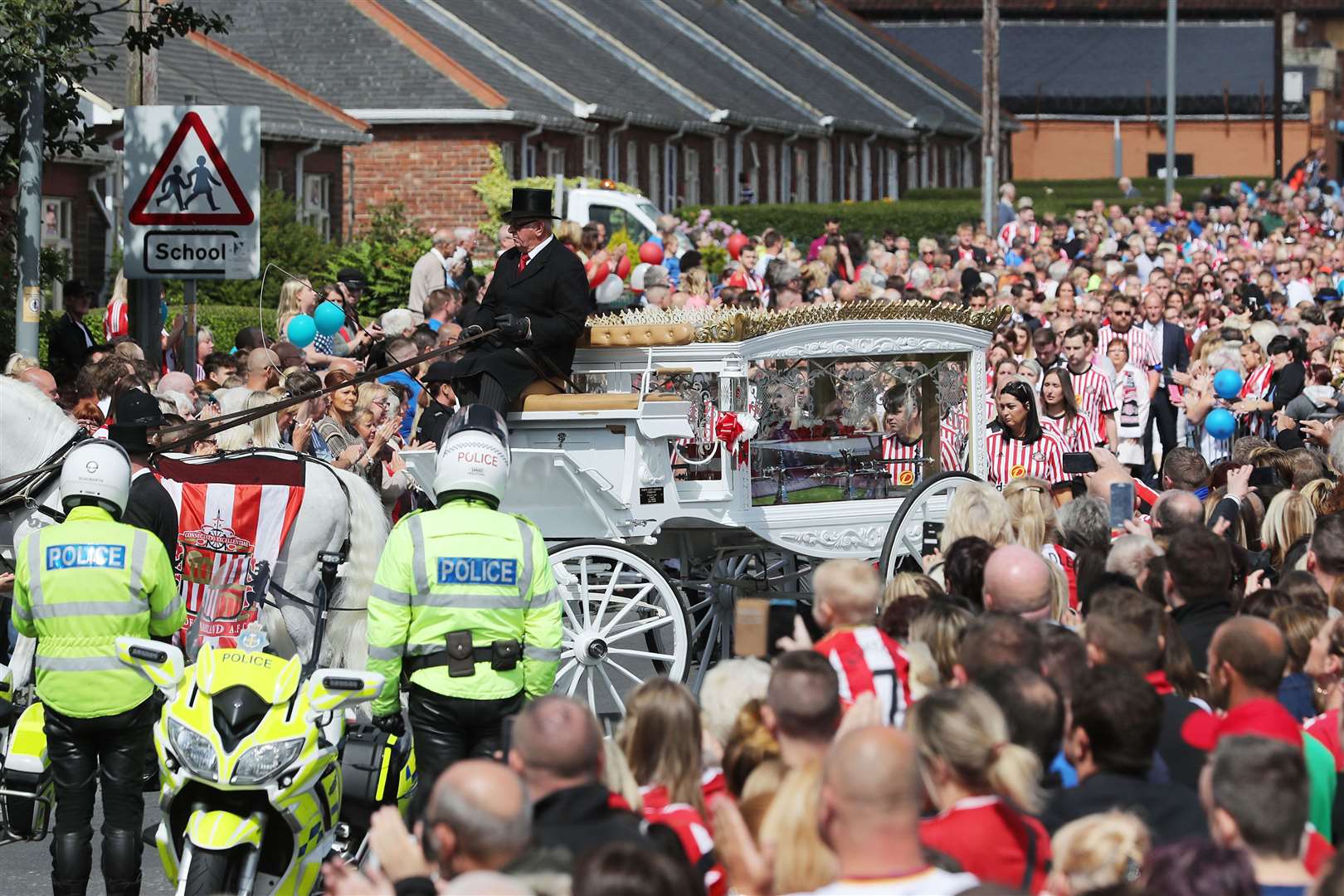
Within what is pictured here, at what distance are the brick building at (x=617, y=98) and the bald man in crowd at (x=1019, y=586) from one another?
2860cm

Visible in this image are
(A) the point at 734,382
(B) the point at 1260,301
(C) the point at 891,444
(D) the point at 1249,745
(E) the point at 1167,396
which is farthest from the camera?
(B) the point at 1260,301

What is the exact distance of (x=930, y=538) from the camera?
35.6ft

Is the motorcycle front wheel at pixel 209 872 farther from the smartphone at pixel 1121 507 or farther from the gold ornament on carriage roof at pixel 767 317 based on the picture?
the smartphone at pixel 1121 507

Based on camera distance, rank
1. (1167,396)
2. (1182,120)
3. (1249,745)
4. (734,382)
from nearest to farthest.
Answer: (1249,745)
(734,382)
(1167,396)
(1182,120)

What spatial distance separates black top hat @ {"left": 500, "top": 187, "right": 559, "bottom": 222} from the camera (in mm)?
9984

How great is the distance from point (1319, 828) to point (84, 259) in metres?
23.2

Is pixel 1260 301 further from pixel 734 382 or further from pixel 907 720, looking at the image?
pixel 907 720

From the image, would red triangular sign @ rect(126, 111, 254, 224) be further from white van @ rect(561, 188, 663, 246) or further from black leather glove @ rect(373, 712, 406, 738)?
white van @ rect(561, 188, 663, 246)

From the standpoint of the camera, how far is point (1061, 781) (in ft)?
18.9

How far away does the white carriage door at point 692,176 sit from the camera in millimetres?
47062

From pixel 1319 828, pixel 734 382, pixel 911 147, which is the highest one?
pixel 911 147

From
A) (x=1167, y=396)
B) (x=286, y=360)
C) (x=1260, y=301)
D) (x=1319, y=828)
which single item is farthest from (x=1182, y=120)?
(x=1319, y=828)

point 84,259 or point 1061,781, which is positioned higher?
point 84,259

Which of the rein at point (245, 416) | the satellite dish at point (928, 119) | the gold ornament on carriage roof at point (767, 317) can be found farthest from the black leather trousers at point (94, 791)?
the satellite dish at point (928, 119)
